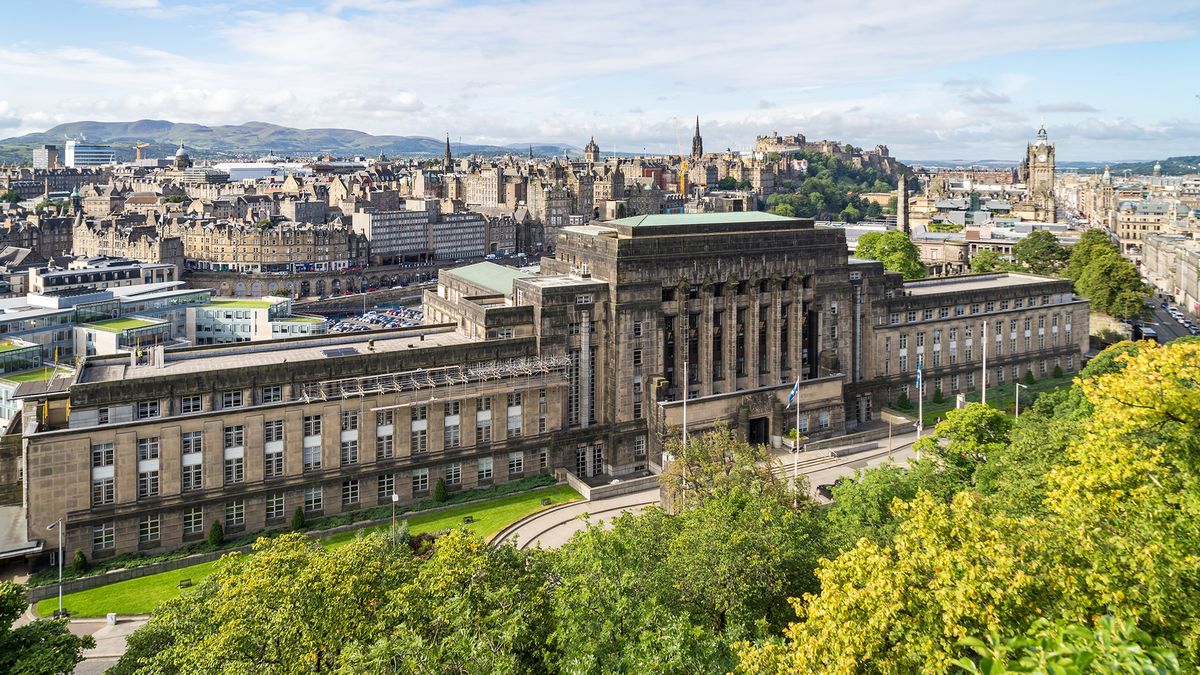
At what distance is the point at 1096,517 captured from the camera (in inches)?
1287

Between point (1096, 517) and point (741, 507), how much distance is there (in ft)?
72.8

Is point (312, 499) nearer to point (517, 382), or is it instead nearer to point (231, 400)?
point (231, 400)

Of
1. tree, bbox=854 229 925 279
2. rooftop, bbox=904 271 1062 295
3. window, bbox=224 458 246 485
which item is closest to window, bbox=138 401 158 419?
window, bbox=224 458 246 485

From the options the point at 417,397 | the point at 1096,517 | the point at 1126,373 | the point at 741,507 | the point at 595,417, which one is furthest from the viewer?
the point at 595,417

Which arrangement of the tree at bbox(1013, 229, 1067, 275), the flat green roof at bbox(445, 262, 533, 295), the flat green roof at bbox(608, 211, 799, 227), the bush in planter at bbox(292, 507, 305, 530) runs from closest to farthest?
the bush in planter at bbox(292, 507, 305, 530)
the flat green roof at bbox(608, 211, 799, 227)
the flat green roof at bbox(445, 262, 533, 295)
the tree at bbox(1013, 229, 1067, 275)

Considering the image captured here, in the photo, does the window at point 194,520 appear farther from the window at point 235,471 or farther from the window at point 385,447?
the window at point 385,447

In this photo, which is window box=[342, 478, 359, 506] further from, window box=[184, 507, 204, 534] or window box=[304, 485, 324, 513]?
window box=[184, 507, 204, 534]

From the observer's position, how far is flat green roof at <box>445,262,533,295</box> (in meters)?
92.8

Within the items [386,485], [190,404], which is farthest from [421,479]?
[190,404]

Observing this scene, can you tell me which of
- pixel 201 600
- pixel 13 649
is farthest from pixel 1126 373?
pixel 13 649

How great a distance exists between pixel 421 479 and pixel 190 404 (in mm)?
19510

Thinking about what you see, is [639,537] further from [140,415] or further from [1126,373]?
[140,415]

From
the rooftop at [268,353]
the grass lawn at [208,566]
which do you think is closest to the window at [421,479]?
the grass lawn at [208,566]

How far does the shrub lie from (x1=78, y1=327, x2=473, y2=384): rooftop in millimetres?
11808
